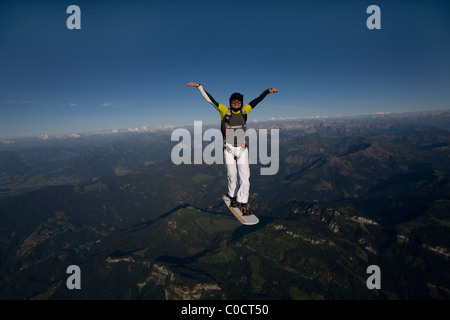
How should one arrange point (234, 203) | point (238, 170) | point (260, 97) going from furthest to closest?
1. point (234, 203)
2. point (238, 170)
3. point (260, 97)

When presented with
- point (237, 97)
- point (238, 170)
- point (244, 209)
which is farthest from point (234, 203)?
point (237, 97)

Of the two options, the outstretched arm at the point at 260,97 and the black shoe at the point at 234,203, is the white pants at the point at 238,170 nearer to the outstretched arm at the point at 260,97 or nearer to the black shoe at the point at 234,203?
the black shoe at the point at 234,203

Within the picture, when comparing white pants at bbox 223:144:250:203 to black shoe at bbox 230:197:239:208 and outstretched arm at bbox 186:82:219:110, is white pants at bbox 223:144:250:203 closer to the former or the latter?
black shoe at bbox 230:197:239:208

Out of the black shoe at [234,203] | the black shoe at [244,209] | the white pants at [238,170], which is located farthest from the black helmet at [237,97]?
the black shoe at [244,209]

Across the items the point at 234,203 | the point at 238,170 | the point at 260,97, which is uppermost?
the point at 260,97

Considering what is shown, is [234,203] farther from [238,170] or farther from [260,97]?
[260,97]

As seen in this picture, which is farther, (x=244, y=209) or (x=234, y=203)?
(x=244, y=209)
